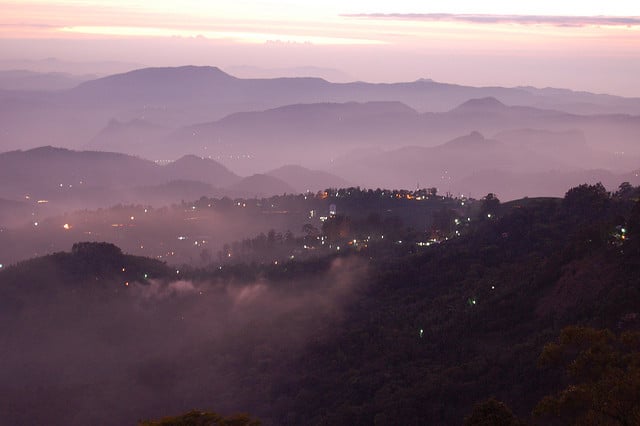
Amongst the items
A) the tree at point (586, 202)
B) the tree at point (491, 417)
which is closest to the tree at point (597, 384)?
the tree at point (491, 417)

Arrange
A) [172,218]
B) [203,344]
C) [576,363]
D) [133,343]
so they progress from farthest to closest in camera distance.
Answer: [172,218]
[133,343]
[203,344]
[576,363]

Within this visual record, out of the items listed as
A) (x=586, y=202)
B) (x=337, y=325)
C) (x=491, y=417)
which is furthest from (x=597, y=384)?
(x=586, y=202)

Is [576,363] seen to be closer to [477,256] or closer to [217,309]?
[477,256]

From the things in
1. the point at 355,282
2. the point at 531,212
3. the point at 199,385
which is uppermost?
the point at 531,212

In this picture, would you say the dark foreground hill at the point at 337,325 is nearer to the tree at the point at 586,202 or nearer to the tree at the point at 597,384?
the tree at the point at 586,202

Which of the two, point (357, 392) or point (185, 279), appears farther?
point (185, 279)

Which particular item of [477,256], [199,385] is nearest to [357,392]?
[199,385]

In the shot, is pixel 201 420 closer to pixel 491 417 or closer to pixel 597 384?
pixel 491 417

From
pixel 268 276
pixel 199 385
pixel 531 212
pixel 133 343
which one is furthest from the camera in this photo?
pixel 268 276

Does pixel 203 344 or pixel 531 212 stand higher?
pixel 531 212
